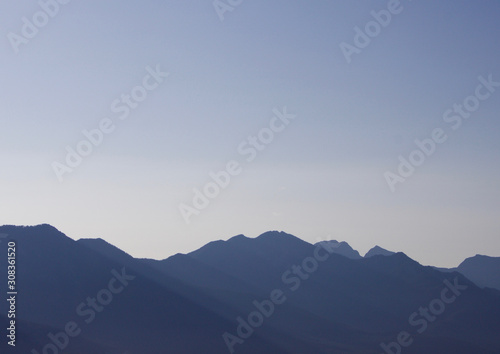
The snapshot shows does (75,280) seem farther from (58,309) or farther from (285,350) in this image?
(285,350)

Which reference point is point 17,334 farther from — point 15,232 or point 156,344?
point 15,232

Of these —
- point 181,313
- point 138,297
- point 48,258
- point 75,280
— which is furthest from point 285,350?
point 48,258

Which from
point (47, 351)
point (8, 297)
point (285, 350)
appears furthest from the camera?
point (285, 350)

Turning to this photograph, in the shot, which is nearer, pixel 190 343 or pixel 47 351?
pixel 47 351

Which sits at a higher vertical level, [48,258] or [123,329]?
[48,258]

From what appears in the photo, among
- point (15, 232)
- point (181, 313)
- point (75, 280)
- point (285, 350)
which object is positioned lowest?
point (285, 350)

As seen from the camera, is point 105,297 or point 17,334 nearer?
point 17,334

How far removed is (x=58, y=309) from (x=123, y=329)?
20333 millimetres

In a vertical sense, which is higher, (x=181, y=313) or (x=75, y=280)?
(x=75, y=280)

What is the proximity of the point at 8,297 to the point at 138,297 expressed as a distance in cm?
4515

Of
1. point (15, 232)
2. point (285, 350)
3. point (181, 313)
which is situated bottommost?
point (285, 350)

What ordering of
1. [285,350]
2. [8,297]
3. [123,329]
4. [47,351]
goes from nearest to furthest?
[47,351] < [8,297] < [123,329] < [285,350]

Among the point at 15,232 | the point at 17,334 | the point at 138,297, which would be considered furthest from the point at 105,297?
the point at 17,334

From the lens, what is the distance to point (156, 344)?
171375 mm
